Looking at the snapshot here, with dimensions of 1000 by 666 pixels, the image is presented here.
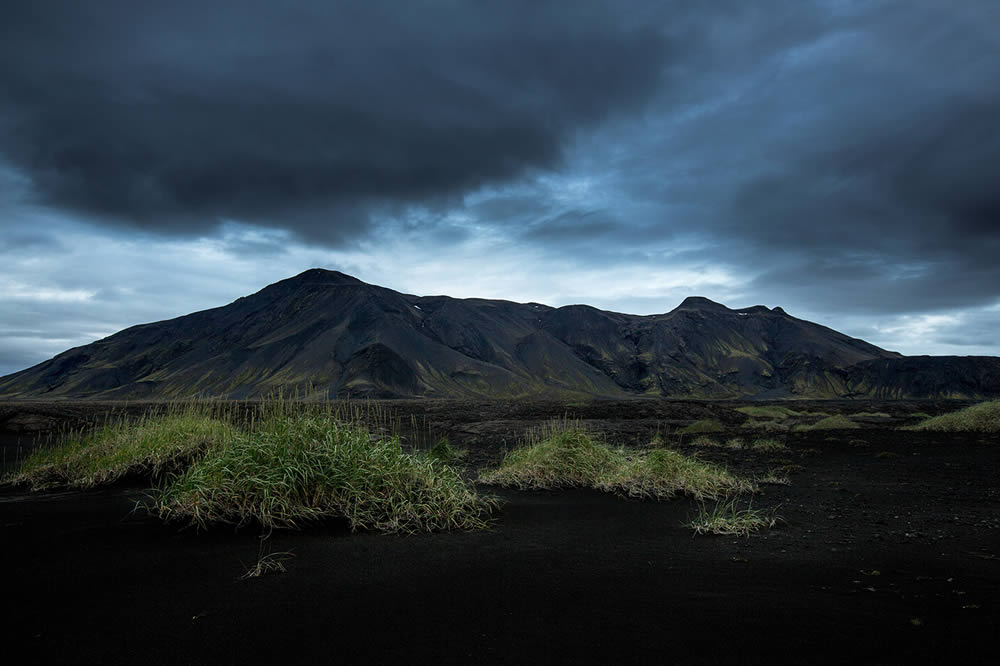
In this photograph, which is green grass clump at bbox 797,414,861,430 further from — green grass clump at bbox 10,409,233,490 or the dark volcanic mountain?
the dark volcanic mountain

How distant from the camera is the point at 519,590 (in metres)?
4.19

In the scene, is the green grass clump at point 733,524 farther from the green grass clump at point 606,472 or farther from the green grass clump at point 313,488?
the green grass clump at point 313,488

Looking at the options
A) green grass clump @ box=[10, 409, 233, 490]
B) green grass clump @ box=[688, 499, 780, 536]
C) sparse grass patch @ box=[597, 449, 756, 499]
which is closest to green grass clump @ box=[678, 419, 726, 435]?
sparse grass patch @ box=[597, 449, 756, 499]

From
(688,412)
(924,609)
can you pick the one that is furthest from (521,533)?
(688,412)

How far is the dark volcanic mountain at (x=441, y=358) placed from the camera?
127 metres

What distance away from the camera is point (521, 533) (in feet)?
20.3

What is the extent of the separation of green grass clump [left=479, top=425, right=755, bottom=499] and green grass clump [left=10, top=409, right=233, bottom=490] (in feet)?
18.0

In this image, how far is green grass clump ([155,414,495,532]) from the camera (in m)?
6.11

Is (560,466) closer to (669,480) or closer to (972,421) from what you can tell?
(669,480)

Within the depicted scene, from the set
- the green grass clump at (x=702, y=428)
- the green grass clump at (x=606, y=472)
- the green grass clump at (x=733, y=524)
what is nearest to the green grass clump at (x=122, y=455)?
the green grass clump at (x=606, y=472)

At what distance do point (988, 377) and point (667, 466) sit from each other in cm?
17376

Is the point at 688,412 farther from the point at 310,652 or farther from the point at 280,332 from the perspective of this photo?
the point at 280,332

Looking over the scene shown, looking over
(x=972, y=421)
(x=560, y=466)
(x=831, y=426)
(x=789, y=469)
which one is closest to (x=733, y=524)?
(x=560, y=466)

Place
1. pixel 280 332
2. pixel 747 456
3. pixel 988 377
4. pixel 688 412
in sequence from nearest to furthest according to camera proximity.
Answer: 1. pixel 747 456
2. pixel 688 412
3. pixel 988 377
4. pixel 280 332
